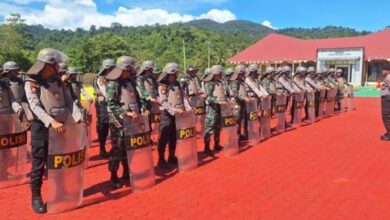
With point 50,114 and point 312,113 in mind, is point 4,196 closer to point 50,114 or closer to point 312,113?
point 50,114

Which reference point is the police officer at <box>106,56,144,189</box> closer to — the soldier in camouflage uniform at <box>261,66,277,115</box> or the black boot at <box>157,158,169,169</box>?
the black boot at <box>157,158,169,169</box>

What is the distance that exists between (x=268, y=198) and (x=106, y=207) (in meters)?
2.14

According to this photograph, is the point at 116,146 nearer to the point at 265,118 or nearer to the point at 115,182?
the point at 115,182

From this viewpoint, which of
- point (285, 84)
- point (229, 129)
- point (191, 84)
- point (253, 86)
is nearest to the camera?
point (229, 129)

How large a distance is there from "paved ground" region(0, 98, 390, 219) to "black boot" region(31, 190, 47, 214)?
8 centimetres

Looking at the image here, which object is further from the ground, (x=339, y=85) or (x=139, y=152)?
(x=339, y=85)

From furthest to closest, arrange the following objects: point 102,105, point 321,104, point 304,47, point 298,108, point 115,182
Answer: point 304,47
point 321,104
point 298,108
point 102,105
point 115,182

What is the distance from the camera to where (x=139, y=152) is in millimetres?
5746

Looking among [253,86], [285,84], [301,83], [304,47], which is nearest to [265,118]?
[253,86]

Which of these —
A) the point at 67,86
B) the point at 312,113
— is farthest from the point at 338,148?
the point at 67,86

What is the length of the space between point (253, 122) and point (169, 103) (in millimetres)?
2917

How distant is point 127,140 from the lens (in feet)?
18.5

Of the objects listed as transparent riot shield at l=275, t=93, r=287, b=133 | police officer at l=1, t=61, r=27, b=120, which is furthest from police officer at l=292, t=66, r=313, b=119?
police officer at l=1, t=61, r=27, b=120

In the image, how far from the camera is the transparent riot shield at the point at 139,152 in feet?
18.5
